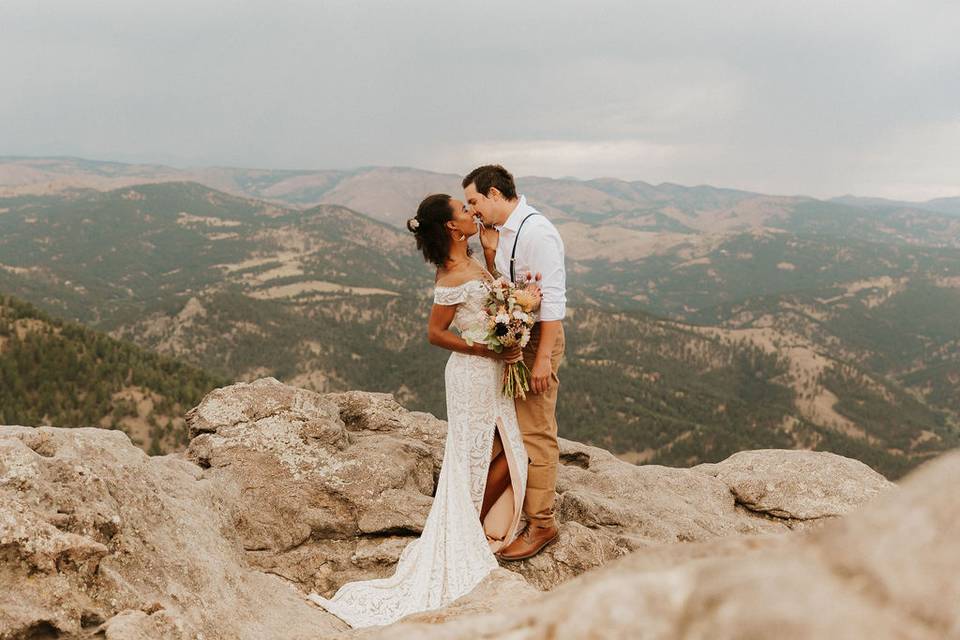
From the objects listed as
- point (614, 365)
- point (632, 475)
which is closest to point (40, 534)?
point (632, 475)

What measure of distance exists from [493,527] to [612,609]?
5.56 meters

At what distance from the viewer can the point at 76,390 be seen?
39062 mm

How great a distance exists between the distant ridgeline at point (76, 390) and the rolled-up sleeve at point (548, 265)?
35.8 meters

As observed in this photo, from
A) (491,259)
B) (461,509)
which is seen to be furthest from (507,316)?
(461,509)

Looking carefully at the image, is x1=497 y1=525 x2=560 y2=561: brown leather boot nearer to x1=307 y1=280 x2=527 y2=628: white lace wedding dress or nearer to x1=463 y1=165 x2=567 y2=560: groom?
x1=463 y1=165 x2=567 y2=560: groom

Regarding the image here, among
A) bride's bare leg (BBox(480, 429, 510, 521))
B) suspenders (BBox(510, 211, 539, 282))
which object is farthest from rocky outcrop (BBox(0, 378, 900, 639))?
suspenders (BBox(510, 211, 539, 282))

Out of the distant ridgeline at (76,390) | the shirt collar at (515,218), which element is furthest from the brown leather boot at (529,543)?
the distant ridgeline at (76,390)

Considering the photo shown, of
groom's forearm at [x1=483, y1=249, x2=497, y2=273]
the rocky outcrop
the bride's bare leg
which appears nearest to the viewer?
the rocky outcrop

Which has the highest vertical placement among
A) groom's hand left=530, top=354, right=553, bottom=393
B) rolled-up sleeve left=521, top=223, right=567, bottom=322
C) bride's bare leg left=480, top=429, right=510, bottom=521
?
rolled-up sleeve left=521, top=223, right=567, bottom=322

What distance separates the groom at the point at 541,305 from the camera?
21.5ft

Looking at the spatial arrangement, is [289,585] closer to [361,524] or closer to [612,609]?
[361,524]

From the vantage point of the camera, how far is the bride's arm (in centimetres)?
674

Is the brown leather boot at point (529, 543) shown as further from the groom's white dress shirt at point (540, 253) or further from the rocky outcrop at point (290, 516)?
the groom's white dress shirt at point (540, 253)

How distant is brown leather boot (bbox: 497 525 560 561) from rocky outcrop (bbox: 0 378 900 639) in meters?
0.13
